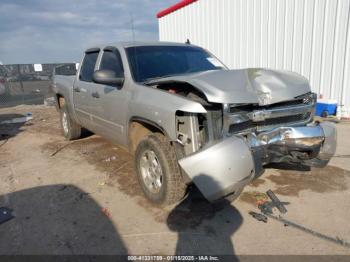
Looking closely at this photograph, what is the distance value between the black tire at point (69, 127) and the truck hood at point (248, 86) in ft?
11.9

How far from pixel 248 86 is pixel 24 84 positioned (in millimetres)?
15763

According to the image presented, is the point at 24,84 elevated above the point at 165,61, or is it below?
below

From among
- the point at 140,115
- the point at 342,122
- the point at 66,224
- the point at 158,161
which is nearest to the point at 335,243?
the point at 158,161

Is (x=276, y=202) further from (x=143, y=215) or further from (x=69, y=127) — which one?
(x=69, y=127)

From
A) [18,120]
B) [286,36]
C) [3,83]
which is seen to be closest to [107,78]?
[286,36]

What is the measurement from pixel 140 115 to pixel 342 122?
6.09 m

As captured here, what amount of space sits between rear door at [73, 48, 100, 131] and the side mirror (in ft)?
3.45

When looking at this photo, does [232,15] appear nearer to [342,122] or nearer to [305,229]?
[342,122]

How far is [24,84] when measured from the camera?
52.3 feet

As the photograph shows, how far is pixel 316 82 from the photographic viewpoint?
8.33 meters

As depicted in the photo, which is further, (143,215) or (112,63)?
(112,63)

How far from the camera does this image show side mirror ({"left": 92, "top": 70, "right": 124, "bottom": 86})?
12.2 feet

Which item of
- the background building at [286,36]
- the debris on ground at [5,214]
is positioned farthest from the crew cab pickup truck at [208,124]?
the background building at [286,36]

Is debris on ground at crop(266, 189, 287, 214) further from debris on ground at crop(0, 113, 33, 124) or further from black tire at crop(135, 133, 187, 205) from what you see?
debris on ground at crop(0, 113, 33, 124)
